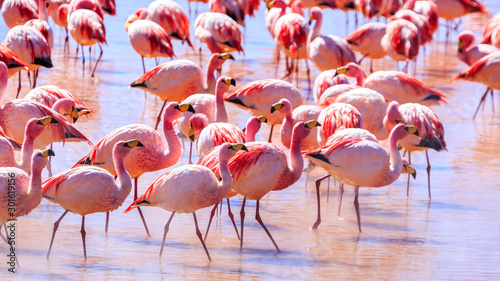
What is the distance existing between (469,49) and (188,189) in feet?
24.4

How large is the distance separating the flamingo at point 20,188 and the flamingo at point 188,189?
651mm

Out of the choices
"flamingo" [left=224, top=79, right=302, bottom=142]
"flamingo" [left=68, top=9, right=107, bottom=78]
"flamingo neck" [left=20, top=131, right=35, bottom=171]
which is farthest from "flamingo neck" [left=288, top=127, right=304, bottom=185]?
"flamingo" [left=68, top=9, right=107, bottom=78]

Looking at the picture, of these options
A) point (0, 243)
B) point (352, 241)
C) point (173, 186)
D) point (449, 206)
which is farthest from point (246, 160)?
point (449, 206)

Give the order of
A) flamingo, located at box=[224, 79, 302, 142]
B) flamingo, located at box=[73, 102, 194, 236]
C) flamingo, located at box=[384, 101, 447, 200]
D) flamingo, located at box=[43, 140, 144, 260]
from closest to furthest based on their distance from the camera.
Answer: flamingo, located at box=[43, 140, 144, 260] → flamingo, located at box=[73, 102, 194, 236] → flamingo, located at box=[384, 101, 447, 200] → flamingo, located at box=[224, 79, 302, 142]

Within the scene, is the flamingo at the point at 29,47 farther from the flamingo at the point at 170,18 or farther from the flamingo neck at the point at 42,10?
the flamingo at the point at 170,18

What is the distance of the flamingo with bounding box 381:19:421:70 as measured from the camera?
11.1 m

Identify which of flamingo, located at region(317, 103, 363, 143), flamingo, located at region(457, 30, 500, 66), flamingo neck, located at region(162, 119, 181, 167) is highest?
flamingo, located at region(317, 103, 363, 143)

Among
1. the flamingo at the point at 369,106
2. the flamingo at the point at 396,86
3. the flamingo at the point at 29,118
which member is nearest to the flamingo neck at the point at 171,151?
the flamingo at the point at 29,118

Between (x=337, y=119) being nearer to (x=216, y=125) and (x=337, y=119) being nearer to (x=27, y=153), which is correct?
(x=216, y=125)

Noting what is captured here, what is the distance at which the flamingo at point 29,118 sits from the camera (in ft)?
21.5

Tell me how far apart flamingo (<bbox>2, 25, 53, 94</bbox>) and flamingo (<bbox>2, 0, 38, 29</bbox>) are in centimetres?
301

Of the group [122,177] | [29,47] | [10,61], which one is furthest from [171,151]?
[29,47]

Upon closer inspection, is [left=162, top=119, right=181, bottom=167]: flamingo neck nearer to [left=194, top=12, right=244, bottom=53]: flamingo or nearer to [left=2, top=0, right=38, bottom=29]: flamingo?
[left=194, top=12, right=244, bottom=53]: flamingo

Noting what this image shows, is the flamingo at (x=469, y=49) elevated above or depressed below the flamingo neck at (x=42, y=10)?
below
